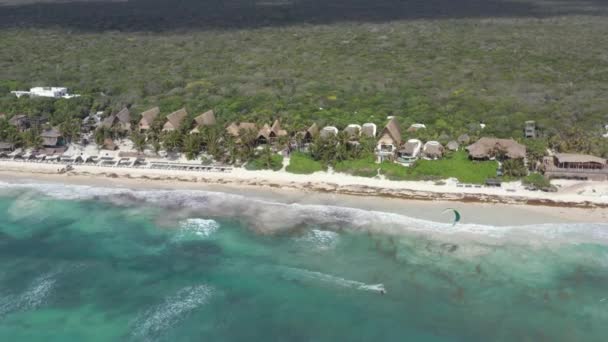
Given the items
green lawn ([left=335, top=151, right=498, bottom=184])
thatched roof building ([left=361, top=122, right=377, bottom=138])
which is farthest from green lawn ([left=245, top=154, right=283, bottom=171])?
thatched roof building ([left=361, top=122, right=377, bottom=138])

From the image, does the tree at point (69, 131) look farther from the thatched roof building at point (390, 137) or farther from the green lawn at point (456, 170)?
the green lawn at point (456, 170)

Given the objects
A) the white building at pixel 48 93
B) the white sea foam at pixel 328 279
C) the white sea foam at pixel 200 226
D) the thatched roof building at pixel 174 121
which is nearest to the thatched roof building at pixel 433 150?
the white sea foam at pixel 328 279

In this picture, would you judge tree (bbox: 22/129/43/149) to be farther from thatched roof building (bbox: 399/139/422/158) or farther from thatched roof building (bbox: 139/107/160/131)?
thatched roof building (bbox: 399/139/422/158)

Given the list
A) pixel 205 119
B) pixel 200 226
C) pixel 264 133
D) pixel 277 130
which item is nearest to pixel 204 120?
pixel 205 119

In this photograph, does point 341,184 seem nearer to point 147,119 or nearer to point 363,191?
point 363,191

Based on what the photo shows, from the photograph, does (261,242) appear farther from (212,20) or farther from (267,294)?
(212,20)

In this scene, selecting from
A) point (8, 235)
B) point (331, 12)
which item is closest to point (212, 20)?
point (331, 12)
